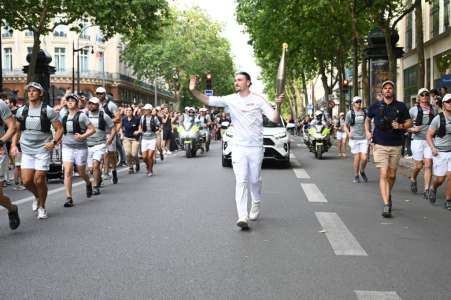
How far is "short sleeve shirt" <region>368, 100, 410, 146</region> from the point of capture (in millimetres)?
9406

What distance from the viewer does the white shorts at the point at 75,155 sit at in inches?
416

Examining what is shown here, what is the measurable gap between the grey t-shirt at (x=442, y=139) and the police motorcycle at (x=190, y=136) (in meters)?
13.8

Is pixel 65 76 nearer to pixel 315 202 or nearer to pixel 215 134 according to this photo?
pixel 215 134

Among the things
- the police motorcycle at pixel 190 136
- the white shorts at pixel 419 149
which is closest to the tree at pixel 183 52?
the police motorcycle at pixel 190 136

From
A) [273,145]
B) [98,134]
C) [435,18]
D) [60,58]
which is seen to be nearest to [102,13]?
[273,145]

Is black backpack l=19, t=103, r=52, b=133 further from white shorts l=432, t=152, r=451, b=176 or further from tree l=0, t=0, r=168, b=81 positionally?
tree l=0, t=0, r=168, b=81

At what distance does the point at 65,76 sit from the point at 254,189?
61.8 meters

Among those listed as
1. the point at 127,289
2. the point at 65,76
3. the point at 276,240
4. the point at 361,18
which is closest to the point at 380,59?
the point at 361,18

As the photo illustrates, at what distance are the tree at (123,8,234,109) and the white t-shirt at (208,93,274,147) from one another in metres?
56.8

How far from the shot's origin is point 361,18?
3816 centimetres

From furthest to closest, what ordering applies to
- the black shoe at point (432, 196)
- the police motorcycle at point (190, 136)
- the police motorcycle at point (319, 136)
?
the police motorcycle at point (190, 136) → the police motorcycle at point (319, 136) → the black shoe at point (432, 196)

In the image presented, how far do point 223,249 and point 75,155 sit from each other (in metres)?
4.65

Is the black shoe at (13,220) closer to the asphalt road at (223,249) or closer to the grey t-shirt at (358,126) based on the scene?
the asphalt road at (223,249)

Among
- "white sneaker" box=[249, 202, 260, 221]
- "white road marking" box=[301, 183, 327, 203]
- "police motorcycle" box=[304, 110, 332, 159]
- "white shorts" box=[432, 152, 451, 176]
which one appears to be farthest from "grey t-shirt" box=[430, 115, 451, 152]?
"police motorcycle" box=[304, 110, 332, 159]
